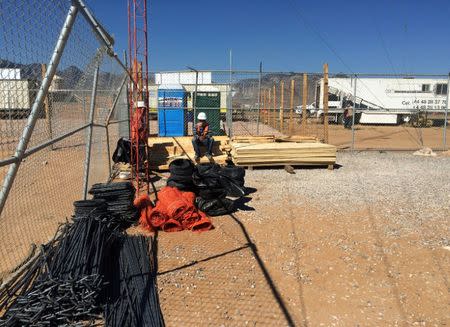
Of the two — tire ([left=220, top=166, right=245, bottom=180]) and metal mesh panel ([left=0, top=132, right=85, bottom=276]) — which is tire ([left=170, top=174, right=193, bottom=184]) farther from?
metal mesh panel ([left=0, top=132, right=85, bottom=276])

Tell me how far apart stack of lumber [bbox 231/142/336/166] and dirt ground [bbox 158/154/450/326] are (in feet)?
11.9

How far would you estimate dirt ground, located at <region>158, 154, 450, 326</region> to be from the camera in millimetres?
3797

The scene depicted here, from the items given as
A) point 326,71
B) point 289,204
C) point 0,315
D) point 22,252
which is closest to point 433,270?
point 289,204

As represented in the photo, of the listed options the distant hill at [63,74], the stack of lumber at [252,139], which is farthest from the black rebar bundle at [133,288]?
the stack of lumber at [252,139]

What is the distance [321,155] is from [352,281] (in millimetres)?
7020

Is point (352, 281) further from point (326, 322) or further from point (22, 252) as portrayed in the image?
point (22, 252)

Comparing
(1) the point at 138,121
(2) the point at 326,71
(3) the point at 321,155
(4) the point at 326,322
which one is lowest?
(4) the point at 326,322

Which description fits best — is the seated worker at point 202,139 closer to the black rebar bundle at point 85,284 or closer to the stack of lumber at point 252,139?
the stack of lumber at point 252,139

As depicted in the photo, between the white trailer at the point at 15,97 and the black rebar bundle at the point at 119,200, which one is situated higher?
the white trailer at the point at 15,97

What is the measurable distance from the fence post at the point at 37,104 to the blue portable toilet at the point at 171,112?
40.6 feet

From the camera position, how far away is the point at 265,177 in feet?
33.4

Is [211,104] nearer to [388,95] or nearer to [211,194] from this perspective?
[211,194]

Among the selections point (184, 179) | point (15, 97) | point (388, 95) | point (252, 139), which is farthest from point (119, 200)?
point (388, 95)

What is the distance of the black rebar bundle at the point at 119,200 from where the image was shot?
604cm
